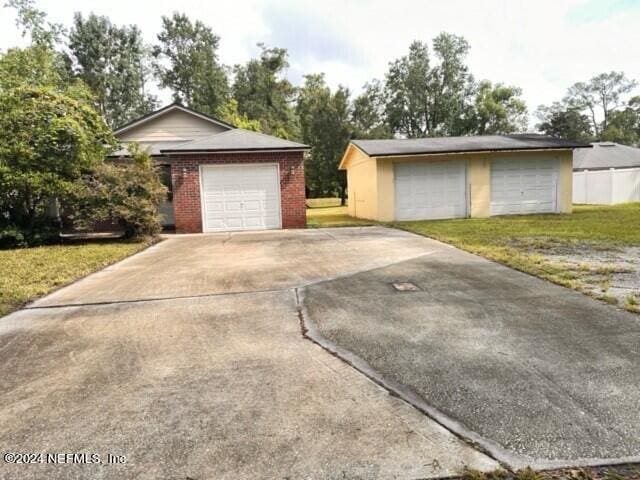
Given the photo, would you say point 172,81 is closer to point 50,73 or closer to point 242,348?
point 50,73

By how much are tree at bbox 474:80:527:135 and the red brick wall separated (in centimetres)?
3249

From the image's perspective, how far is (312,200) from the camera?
3750cm

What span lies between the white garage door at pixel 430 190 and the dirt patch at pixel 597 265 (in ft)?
21.7

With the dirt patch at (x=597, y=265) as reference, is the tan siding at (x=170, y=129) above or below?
above

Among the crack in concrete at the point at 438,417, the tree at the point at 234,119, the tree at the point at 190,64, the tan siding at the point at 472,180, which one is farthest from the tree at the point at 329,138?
the crack in concrete at the point at 438,417

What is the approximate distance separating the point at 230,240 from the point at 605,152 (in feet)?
82.6

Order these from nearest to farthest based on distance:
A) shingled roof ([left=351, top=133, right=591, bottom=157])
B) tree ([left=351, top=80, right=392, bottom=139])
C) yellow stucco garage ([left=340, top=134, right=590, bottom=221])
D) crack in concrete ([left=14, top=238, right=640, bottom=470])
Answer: crack in concrete ([left=14, top=238, right=640, bottom=470]) < shingled roof ([left=351, top=133, right=591, bottom=157]) < yellow stucco garage ([left=340, top=134, right=590, bottom=221]) < tree ([left=351, top=80, right=392, bottom=139])

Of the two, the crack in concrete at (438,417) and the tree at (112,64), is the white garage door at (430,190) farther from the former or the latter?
the tree at (112,64)

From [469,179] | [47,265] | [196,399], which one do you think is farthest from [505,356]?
[469,179]

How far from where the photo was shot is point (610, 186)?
22094mm

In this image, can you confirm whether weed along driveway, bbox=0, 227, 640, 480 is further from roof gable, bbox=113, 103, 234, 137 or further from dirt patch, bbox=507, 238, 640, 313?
roof gable, bbox=113, 103, 234, 137

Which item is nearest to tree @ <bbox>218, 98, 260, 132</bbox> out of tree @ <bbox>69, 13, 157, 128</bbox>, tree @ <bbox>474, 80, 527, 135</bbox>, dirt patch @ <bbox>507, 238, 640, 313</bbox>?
tree @ <bbox>69, 13, 157, 128</bbox>

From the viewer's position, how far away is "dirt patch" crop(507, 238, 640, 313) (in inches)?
186

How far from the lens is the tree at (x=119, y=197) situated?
10.2m
